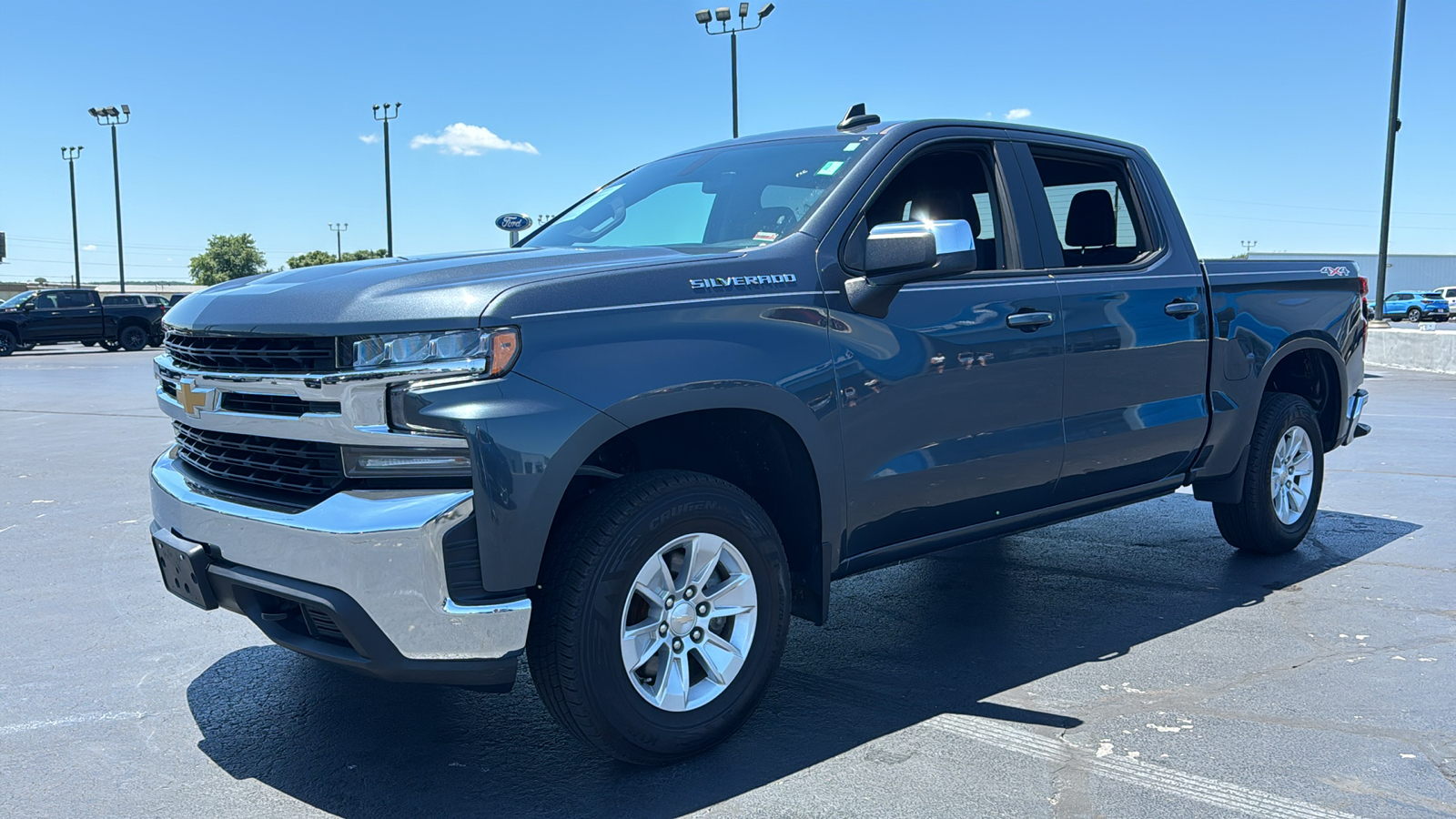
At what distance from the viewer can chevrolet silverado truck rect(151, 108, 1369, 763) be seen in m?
2.90

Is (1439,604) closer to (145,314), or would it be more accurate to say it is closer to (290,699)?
(290,699)

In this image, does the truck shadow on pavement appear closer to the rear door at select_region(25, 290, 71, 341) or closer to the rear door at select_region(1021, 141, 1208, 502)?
the rear door at select_region(1021, 141, 1208, 502)

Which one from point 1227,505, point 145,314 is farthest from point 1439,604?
point 145,314

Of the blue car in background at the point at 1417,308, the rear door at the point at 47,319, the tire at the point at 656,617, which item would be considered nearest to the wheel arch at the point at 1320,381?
the tire at the point at 656,617

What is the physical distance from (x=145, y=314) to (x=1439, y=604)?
34.3 metres

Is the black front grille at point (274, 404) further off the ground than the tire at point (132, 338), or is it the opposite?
the black front grille at point (274, 404)

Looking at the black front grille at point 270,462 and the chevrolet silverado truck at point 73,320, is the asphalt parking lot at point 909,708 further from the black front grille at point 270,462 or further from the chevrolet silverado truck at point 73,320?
the chevrolet silverado truck at point 73,320

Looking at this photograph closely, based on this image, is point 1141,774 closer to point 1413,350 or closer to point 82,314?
point 1413,350

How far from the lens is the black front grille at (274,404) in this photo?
2953mm

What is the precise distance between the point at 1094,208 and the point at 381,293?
3.43 metres

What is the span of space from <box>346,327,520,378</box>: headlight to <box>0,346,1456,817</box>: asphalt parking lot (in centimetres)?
117

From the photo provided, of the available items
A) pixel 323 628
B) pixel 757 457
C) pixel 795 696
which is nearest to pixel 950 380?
pixel 757 457

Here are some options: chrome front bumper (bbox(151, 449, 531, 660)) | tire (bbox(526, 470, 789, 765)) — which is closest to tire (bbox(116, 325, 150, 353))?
chrome front bumper (bbox(151, 449, 531, 660))

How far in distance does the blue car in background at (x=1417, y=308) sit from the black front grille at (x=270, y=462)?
59676 mm
